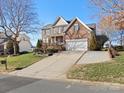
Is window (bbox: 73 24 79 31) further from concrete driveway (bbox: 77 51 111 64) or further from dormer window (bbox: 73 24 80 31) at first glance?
concrete driveway (bbox: 77 51 111 64)

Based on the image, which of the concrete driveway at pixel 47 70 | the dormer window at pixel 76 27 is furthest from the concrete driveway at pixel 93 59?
the dormer window at pixel 76 27

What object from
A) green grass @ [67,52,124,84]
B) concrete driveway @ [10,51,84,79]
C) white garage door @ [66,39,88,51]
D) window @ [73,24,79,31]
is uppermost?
window @ [73,24,79,31]

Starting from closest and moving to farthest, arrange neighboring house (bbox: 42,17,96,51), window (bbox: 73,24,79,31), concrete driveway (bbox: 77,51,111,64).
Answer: concrete driveway (bbox: 77,51,111,64)
neighboring house (bbox: 42,17,96,51)
window (bbox: 73,24,79,31)

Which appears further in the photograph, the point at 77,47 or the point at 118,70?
the point at 77,47

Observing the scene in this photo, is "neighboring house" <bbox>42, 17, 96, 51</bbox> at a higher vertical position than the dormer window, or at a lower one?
lower

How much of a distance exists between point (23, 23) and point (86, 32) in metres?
11.3

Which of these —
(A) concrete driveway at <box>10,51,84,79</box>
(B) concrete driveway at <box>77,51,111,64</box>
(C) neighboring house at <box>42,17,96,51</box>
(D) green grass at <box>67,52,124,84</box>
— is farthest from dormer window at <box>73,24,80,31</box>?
(D) green grass at <box>67,52,124,84</box>

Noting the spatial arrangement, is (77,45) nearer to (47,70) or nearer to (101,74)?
(47,70)

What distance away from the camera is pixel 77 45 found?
124 ft

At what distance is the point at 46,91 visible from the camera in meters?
10.4

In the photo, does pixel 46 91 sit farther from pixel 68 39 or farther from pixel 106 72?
pixel 68 39

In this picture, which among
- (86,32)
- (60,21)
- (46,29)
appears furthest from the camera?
(46,29)

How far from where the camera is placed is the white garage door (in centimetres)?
3700

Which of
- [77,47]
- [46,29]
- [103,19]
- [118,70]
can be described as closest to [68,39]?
[77,47]
